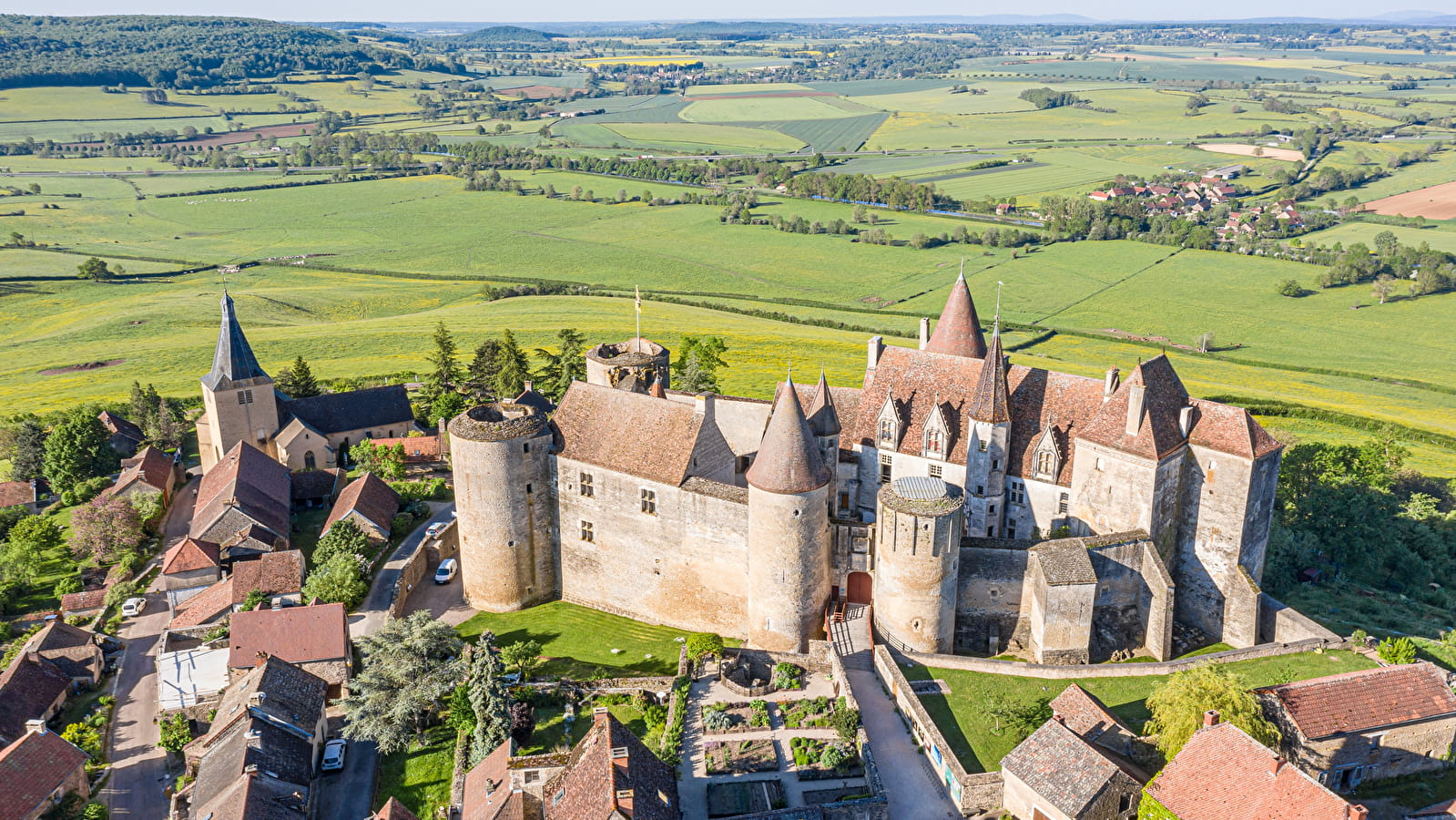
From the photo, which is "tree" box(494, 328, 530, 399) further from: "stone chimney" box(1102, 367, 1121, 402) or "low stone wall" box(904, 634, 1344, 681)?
"stone chimney" box(1102, 367, 1121, 402)

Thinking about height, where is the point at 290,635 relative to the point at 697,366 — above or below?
below

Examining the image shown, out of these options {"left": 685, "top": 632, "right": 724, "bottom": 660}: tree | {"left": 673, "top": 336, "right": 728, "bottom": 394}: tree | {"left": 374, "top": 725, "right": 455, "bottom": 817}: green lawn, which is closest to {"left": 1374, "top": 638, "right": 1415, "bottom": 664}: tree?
{"left": 685, "top": 632, "right": 724, "bottom": 660}: tree

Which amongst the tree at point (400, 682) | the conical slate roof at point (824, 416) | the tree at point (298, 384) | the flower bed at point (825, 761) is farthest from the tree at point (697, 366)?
the flower bed at point (825, 761)

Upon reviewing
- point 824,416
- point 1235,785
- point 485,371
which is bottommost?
point 485,371

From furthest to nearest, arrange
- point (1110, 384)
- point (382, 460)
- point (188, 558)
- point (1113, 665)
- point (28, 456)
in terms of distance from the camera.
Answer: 1. point (28, 456)
2. point (382, 460)
3. point (188, 558)
4. point (1110, 384)
5. point (1113, 665)

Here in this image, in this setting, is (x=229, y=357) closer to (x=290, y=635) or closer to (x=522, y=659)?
(x=290, y=635)

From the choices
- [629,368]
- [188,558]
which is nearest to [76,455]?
[188,558]

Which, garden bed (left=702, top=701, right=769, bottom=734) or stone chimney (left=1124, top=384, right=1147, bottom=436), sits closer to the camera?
garden bed (left=702, top=701, right=769, bottom=734)

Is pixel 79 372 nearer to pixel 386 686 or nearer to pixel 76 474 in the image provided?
pixel 76 474
